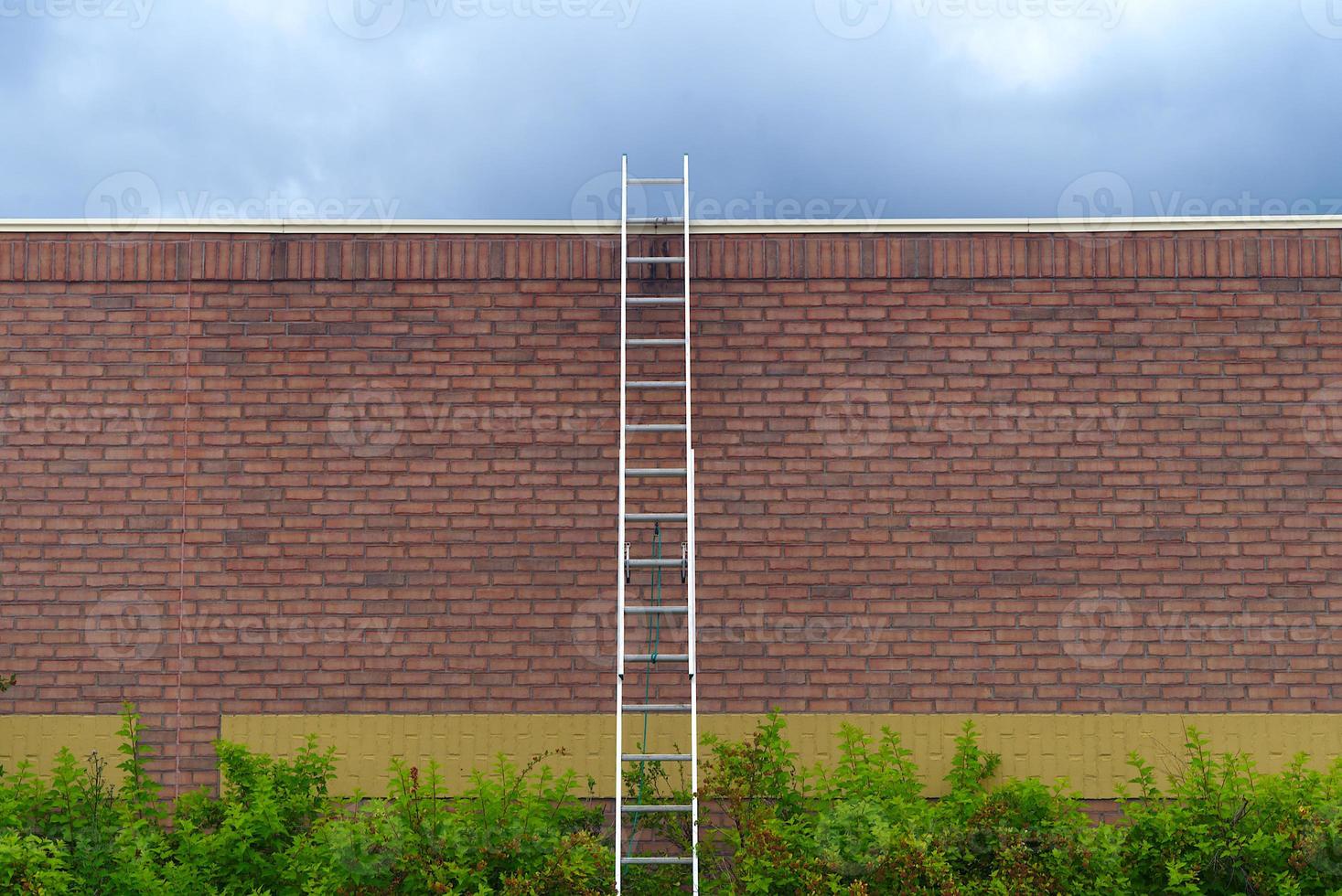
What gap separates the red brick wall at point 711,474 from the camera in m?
7.66

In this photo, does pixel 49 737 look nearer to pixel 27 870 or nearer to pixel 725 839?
pixel 27 870

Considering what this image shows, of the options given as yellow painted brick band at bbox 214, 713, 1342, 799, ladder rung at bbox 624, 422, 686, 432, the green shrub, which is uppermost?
ladder rung at bbox 624, 422, 686, 432

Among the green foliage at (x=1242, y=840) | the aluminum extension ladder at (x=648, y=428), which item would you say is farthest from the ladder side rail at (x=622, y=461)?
the green foliage at (x=1242, y=840)

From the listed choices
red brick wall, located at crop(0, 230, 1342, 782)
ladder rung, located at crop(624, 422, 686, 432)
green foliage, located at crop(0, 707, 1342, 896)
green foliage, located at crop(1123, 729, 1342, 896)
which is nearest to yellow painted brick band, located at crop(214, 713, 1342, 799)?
red brick wall, located at crop(0, 230, 1342, 782)

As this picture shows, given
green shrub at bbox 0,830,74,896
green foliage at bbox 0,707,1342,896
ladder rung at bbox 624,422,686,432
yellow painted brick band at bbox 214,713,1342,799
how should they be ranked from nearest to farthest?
green shrub at bbox 0,830,74,896
green foliage at bbox 0,707,1342,896
ladder rung at bbox 624,422,686,432
yellow painted brick band at bbox 214,713,1342,799

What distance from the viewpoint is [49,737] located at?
7.67 m

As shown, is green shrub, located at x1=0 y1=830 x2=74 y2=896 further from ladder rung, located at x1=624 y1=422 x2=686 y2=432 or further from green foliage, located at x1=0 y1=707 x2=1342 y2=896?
ladder rung, located at x1=624 y1=422 x2=686 y2=432

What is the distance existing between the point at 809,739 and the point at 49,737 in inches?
180

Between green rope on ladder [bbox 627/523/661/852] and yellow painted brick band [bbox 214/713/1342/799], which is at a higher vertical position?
green rope on ladder [bbox 627/523/661/852]

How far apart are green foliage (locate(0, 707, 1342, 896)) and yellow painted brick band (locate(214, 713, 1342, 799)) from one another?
0.67 meters

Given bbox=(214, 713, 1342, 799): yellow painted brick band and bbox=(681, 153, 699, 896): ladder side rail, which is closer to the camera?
bbox=(681, 153, 699, 896): ladder side rail

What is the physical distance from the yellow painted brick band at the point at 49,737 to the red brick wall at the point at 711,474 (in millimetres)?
115

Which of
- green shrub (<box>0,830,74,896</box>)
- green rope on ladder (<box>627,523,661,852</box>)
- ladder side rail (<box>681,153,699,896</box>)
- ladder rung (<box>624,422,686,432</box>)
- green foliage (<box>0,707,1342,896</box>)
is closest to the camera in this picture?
green shrub (<box>0,830,74,896</box>)

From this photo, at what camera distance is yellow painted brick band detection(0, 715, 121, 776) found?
7641 millimetres
